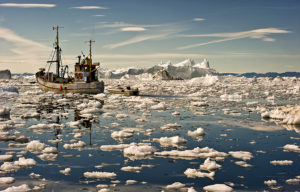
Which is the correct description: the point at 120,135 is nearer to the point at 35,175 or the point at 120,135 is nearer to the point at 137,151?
the point at 137,151

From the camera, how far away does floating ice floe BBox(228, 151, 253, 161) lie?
8.41m

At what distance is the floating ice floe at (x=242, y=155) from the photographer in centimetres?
841

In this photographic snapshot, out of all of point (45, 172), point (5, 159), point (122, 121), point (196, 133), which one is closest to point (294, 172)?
point (196, 133)

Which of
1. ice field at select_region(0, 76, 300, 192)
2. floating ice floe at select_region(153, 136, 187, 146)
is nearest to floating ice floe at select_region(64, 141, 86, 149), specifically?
ice field at select_region(0, 76, 300, 192)

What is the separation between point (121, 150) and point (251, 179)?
154 inches

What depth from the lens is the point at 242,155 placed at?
8516 mm

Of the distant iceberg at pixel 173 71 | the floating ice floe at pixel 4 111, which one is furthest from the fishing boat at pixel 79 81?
the distant iceberg at pixel 173 71

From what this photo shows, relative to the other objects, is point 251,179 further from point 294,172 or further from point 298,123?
point 298,123

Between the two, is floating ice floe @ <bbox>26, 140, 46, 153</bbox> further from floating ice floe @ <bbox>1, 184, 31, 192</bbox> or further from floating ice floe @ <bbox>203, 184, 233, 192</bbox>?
floating ice floe @ <bbox>203, 184, 233, 192</bbox>

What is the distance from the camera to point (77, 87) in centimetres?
3759

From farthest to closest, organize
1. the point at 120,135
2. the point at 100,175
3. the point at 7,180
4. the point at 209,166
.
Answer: the point at 120,135 → the point at 209,166 → the point at 100,175 → the point at 7,180

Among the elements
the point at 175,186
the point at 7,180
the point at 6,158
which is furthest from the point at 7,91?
the point at 175,186

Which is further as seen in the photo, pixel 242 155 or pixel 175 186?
pixel 242 155

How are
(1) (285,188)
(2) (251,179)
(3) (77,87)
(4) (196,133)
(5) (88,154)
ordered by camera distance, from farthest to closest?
(3) (77,87)
(4) (196,133)
(5) (88,154)
(2) (251,179)
(1) (285,188)
